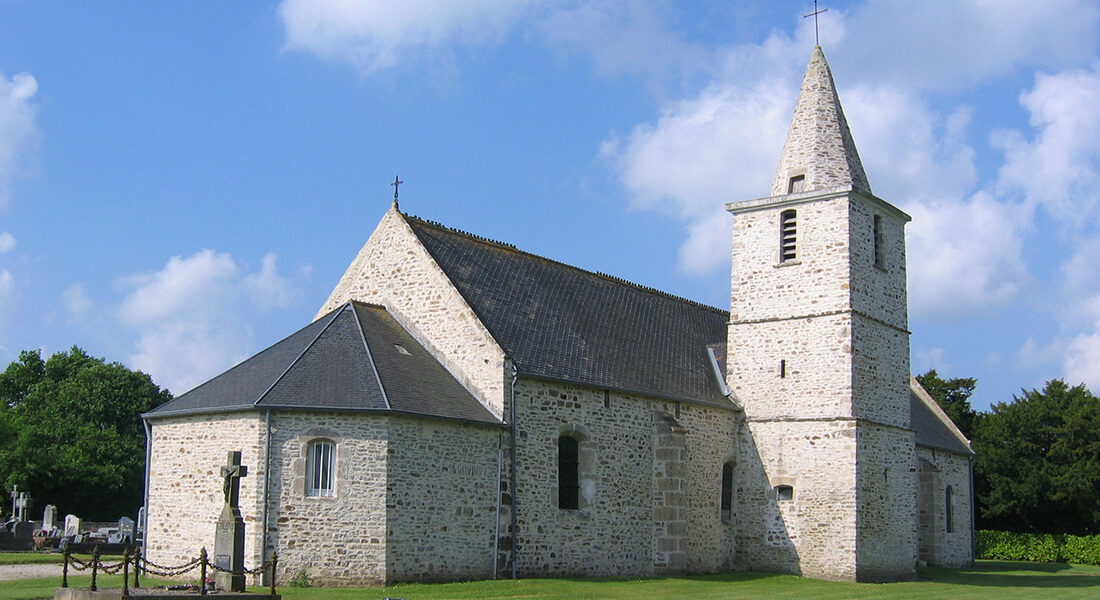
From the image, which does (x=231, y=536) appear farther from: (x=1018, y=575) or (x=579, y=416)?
(x=1018, y=575)

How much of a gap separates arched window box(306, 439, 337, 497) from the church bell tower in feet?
42.0

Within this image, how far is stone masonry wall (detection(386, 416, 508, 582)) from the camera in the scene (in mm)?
20844

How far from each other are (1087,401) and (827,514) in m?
20.4

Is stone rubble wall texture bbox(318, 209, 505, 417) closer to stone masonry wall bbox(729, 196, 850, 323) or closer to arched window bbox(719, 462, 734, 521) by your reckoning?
arched window bbox(719, 462, 734, 521)

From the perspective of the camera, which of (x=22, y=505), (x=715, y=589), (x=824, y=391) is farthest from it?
(x=22, y=505)

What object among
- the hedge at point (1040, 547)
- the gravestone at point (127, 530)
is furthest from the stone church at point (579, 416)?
the hedge at point (1040, 547)

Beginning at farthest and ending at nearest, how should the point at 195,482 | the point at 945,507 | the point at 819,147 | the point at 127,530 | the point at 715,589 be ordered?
the point at 945,507 < the point at 127,530 < the point at 819,147 < the point at 715,589 < the point at 195,482

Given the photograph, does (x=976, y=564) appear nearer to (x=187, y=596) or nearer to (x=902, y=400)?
(x=902, y=400)

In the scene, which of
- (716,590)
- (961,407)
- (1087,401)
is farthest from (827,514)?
(961,407)

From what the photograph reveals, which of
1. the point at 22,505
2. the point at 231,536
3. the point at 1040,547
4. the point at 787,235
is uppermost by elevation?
the point at 787,235

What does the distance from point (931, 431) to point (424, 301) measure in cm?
2093

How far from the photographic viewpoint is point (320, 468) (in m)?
20.6

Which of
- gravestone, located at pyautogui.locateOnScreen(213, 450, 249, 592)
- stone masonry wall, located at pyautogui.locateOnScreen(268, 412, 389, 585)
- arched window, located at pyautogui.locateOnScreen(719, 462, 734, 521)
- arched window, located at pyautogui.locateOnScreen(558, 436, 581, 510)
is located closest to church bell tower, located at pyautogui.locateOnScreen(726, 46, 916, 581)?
arched window, located at pyautogui.locateOnScreen(719, 462, 734, 521)

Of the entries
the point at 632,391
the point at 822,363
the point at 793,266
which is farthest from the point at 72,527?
the point at 793,266
